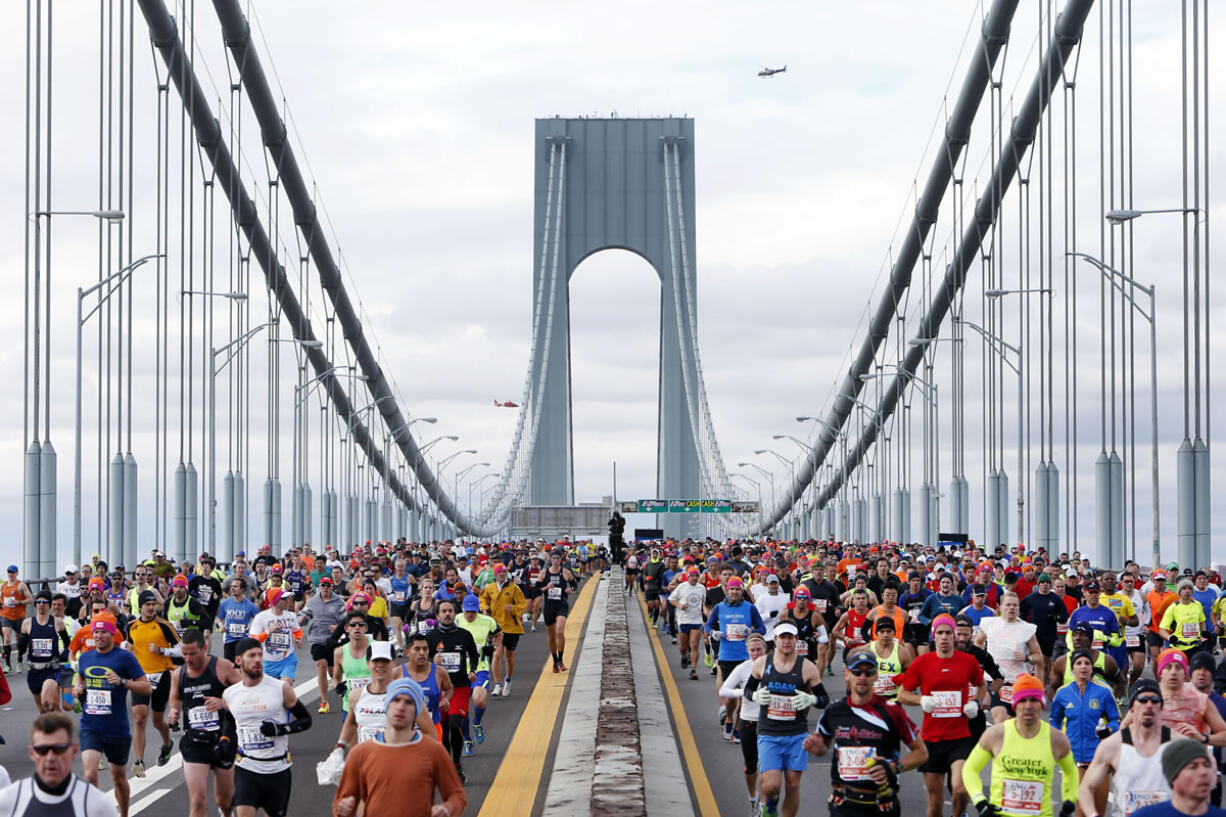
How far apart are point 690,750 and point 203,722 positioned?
5622 mm

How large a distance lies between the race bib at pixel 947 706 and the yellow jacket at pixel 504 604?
10.6 metres

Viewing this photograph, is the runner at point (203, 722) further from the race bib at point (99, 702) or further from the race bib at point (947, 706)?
the race bib at point (947, 706)

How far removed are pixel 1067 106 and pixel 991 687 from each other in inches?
1715

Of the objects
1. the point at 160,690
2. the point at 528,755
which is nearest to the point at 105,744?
the point at 160,690

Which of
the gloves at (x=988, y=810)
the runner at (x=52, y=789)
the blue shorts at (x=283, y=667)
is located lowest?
the gloves at (x=988, y=810)

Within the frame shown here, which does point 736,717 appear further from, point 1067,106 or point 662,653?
point 1067,106

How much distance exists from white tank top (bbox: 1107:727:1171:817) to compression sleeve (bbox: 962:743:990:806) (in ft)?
1.33

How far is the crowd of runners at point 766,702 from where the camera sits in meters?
8.27

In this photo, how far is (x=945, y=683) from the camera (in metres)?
11.7

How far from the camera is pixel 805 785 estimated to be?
1402cm

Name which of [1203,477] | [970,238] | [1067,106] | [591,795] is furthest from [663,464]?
[591,795]

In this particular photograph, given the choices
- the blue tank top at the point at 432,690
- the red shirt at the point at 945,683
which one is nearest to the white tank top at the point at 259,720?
the blue tank top at the point at 432,690

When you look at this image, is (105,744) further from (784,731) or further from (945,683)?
(945,683)

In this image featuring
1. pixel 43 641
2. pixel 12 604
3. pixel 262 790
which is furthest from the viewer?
pixel 12 604
